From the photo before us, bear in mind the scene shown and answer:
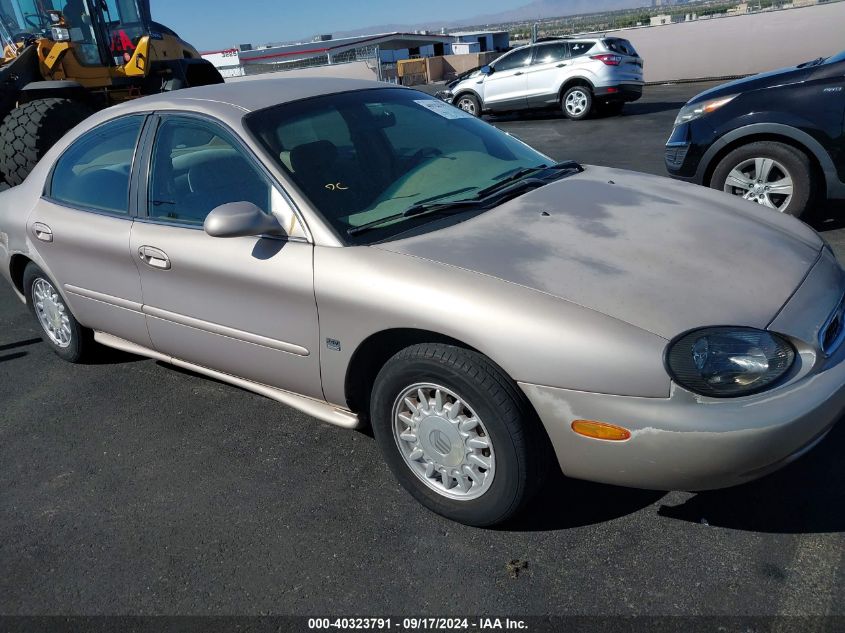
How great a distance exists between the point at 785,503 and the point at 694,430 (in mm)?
804

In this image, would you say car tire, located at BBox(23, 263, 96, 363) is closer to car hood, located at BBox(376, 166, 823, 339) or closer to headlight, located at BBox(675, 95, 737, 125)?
car hood, located at BBox(376, 166, 823, 339)

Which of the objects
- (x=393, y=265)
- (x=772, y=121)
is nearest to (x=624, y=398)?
(x=393, y=265)

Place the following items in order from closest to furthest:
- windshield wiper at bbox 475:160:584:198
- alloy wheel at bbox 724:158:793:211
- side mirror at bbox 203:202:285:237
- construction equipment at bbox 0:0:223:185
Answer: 1. side mirror at bbox 203:202:285:237
2. windshield wiper at bbox 475:160:584:198
3. alloy wheel at bbox 724:158:793:211
4. construction equipment at bbox 0:0:223:185

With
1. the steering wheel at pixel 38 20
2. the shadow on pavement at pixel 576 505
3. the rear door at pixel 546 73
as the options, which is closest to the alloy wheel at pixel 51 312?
the shadow on pavement at pixel 576 505

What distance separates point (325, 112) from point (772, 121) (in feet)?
12.2

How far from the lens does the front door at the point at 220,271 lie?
297cm

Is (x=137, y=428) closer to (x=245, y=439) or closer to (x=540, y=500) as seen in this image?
(x=245, y=439)

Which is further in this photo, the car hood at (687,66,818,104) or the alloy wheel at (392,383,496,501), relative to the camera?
the car hood at (687,66,818,104)

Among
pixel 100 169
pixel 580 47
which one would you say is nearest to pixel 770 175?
pixel 100 169

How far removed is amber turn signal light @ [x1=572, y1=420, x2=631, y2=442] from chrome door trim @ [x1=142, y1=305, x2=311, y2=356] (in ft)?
3.88

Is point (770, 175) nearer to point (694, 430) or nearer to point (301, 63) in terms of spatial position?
point (694, 430)

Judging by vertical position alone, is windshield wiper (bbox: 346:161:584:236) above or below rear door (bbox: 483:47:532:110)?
above

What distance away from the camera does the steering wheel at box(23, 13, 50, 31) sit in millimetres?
10547

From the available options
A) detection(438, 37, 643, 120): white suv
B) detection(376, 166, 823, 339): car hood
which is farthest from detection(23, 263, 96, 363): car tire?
detection(438, 37, 643, 120): white suv
